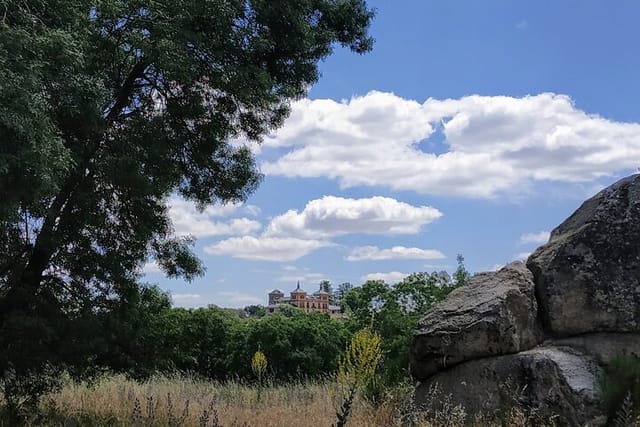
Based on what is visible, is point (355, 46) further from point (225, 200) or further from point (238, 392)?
point (238, 392)

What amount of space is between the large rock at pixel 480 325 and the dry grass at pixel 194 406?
0.96 meters

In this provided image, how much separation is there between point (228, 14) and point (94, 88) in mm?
2617

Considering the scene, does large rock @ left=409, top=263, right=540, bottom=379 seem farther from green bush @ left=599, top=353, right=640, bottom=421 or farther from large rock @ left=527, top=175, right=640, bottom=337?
green bush @ left=599, top=353, right=640, bottom=421

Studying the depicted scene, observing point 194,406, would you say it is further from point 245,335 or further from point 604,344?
point 245,335


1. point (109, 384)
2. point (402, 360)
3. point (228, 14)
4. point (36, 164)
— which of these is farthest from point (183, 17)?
point (109, 384)

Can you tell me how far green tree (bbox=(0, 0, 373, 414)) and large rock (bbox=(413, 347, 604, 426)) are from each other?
4.32 metres

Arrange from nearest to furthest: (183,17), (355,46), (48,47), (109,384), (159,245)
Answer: (48,47)
(183,17)
(159,245)
(355,46)
(109,384)

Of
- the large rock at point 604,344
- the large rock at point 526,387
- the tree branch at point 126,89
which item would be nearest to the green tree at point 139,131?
the tree branch at point 126,89

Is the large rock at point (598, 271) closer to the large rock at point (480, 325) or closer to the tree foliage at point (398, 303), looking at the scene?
the large rock at point (480, 325)

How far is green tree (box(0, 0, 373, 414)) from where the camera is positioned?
28.0ft

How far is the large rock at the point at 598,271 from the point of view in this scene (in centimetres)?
833

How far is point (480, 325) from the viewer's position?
840 centimetres

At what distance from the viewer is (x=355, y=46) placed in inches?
436

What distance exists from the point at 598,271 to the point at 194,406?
5805 mm
